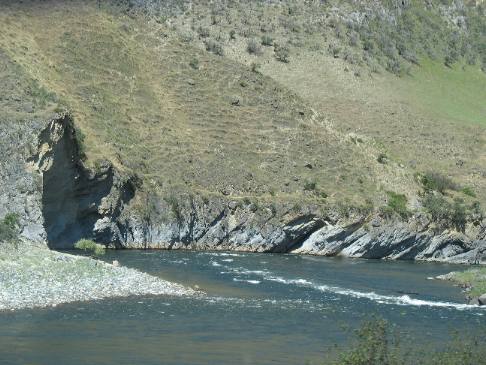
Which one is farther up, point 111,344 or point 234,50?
point 234,50

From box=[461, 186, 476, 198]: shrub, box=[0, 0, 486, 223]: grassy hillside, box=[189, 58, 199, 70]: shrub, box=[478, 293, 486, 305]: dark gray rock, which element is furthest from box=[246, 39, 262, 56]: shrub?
box=[478, 293, 486, 305]: dark gray rock

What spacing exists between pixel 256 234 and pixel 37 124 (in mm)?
20136

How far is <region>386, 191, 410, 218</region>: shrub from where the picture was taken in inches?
2844

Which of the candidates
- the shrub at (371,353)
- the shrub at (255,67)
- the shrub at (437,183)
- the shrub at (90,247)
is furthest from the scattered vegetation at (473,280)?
the shrub at (255,67)

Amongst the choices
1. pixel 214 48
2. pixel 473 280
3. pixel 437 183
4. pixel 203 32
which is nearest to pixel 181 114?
pixel 214 48

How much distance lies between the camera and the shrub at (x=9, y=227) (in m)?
41.8

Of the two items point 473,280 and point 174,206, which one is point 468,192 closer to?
point 174,206

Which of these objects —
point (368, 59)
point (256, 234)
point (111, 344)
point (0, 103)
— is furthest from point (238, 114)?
point (111, 344)

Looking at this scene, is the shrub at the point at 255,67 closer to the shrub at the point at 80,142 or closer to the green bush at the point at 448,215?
the green bush at the point at 448,215

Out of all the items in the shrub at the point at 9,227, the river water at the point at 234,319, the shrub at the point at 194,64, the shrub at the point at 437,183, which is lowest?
the river water at the point at 234,319

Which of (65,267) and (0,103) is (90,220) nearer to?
(0,103)

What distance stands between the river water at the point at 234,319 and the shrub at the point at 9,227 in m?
7.36

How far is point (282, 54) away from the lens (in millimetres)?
105938

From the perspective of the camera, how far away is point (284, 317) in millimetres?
36312
